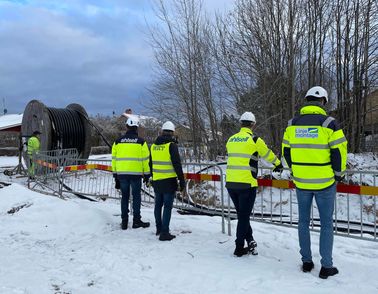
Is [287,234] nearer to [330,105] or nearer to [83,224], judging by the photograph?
[83,224]

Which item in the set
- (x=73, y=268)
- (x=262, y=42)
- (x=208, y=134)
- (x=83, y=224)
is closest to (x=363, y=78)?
(x=262, y=42)

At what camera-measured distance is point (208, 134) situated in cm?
1802

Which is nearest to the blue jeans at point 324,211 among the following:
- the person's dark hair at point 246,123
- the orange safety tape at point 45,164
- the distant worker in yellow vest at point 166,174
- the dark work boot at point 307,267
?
the dark work boot at point 307,267

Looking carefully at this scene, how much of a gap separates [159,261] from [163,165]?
5.52 ft

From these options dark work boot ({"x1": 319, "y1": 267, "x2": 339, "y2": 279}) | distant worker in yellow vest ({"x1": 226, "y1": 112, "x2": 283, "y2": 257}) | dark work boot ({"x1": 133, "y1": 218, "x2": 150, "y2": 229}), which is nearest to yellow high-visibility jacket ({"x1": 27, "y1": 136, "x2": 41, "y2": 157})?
dark work boot ({"x1": 133, "y1": 218, "x2": 150, "y2": 229})

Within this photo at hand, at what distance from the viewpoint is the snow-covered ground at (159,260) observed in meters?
4.72

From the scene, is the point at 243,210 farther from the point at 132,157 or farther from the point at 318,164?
the point at 132,157

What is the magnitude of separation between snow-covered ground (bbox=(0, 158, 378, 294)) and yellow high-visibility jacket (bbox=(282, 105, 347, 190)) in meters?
1.17

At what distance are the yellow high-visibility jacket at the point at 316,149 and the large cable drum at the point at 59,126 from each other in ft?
47.1

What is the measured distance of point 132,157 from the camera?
7.58 metres

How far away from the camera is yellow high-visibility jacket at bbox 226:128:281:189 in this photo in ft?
18.5

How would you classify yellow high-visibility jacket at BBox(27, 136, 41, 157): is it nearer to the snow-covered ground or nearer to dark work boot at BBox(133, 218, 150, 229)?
the snow-covered ground

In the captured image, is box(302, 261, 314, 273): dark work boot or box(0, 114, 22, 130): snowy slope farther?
box(0, 114, 22, 130): snowy slope

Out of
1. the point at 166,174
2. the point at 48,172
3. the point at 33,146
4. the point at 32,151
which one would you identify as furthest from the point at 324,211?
the point at 33,146
